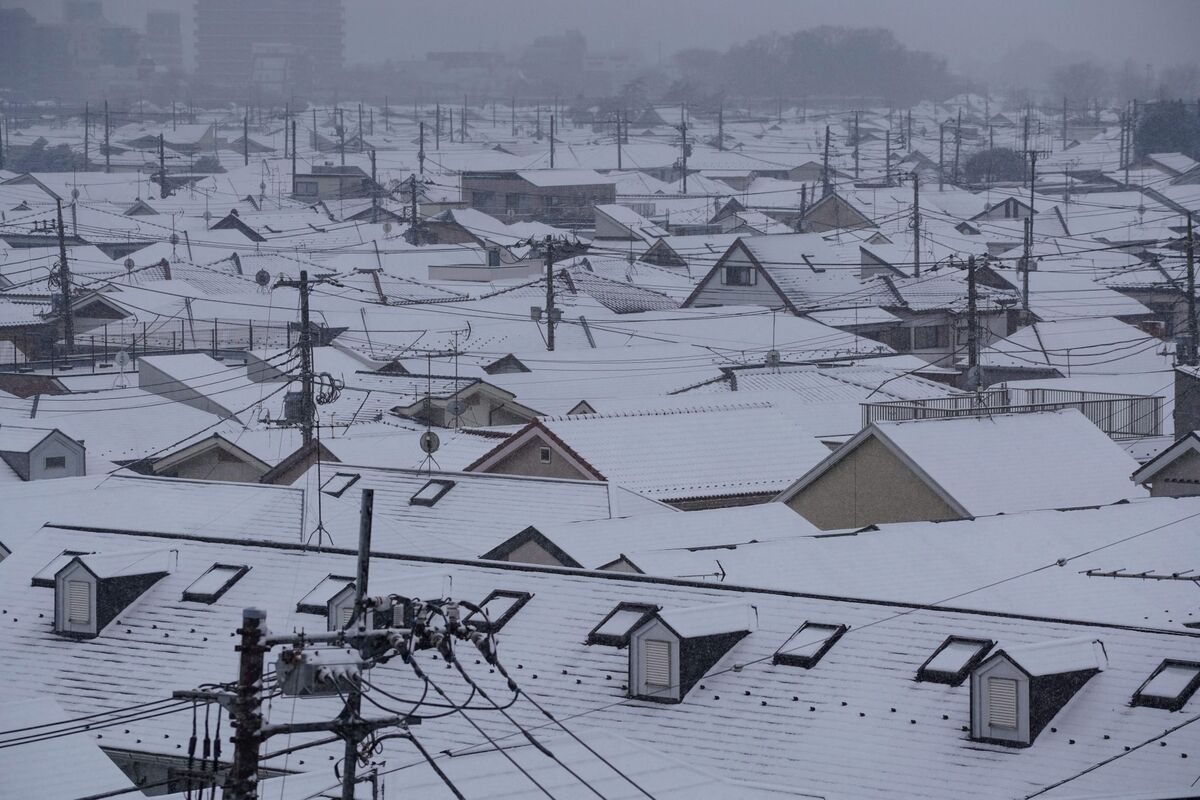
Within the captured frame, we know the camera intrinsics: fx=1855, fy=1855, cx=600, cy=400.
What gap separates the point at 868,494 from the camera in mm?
12656

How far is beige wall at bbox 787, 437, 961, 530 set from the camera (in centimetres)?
1239

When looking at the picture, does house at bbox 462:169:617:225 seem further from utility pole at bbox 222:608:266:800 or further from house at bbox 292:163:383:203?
utility pole at bbox 222:608:266:800

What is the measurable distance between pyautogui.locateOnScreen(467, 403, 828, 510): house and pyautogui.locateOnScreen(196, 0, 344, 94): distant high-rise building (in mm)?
113735

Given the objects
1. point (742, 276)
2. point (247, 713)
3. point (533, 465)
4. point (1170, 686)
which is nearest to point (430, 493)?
point (533, 465)

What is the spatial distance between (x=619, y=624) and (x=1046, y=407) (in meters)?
6.73

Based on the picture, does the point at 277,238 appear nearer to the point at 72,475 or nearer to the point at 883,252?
the point at 883,252

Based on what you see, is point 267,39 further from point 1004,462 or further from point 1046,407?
point 1004,462

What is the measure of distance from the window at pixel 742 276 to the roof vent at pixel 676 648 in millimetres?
21903

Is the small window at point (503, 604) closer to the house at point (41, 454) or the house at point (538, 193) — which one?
the house at point (41, 454)

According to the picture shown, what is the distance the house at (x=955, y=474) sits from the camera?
12250 mm

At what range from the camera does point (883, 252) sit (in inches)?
1359

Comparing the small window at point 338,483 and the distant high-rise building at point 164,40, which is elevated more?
the distant high-rise building at point 164,40

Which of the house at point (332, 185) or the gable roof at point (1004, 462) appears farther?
the house at point (332, 185)

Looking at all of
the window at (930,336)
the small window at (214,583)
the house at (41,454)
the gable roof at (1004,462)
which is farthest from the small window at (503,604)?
the window at (930,336)
